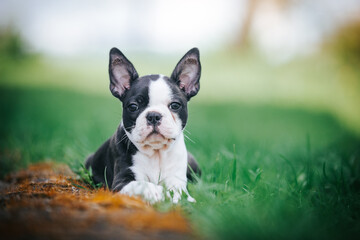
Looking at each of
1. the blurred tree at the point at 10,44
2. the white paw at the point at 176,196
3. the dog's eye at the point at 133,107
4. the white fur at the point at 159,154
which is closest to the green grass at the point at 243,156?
the white paw at the point at 176,196

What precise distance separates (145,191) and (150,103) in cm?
84

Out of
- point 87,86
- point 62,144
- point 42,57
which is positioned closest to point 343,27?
point 87,86

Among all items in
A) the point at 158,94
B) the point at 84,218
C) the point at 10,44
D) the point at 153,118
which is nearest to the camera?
the point at 84,218

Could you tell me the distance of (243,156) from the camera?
4.80 metres

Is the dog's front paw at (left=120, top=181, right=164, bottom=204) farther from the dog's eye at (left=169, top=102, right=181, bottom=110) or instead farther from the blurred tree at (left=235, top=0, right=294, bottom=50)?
the blurred tree at (left=235, top=0, right=294, bottom=50)

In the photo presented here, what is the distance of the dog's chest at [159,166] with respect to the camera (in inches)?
136

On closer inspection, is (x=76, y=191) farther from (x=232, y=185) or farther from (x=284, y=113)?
(x=284, y=113)

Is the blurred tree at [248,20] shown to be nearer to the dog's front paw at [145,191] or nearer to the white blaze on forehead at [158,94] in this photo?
the white blaze on forehead at [158,94]

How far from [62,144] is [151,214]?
3.78 metres

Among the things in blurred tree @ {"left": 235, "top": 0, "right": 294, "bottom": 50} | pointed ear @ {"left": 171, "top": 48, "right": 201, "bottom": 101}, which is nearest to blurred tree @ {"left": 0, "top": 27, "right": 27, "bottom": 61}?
blurred tree @ {"left": 235, "top": 0, "right": 294, "bottom": 50}

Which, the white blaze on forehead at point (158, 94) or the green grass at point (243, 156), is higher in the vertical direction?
the white blaze on forehead at point (158, 94)

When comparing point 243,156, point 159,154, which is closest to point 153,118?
point 159,154

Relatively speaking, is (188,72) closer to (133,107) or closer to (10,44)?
(133,107)

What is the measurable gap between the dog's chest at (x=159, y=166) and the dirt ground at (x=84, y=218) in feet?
1.85
